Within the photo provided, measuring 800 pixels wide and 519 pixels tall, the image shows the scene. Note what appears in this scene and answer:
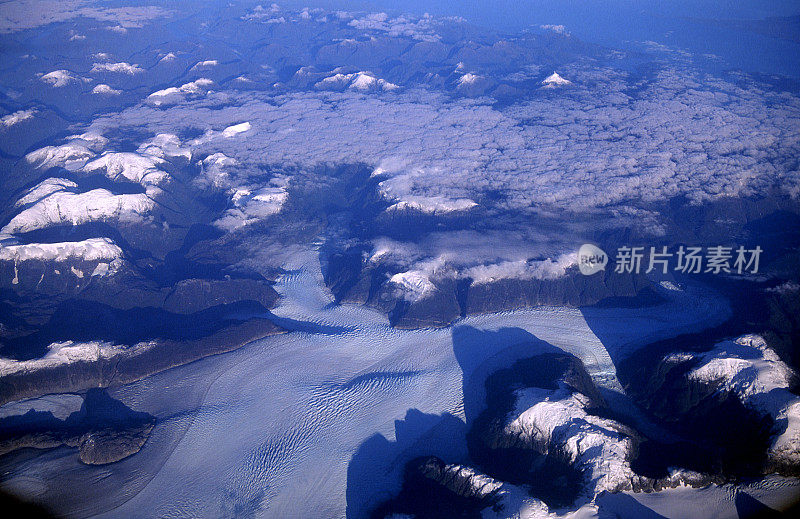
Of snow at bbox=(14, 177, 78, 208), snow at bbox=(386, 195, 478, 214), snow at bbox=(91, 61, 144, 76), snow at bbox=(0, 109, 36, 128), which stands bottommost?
snow at bbox=(386, 195, 478, 214)

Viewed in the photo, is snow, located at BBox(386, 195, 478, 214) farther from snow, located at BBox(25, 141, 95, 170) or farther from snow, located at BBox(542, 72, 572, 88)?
snow, located at BBox(542, 72, 572, 88)

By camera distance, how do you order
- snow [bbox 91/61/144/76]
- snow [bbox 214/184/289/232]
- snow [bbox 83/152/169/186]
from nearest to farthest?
snow [bbox 214/184/289/232] → snow [bbox 83/152/169/186] → snow [bbox 91/61/144/76]

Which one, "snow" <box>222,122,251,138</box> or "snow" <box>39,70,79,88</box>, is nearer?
"snow" <box>222,122,251,138</box>

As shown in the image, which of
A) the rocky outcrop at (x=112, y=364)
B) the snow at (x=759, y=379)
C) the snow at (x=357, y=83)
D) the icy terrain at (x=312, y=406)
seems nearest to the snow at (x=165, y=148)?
the snow at (x=357, y=83)

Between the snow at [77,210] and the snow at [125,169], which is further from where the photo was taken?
the snow at [125,169]

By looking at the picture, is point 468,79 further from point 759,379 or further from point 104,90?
point 759,379

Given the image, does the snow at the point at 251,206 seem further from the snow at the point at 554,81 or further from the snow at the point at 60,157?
the snow at the point at 554,81

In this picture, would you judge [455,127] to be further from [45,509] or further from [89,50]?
[89,50]

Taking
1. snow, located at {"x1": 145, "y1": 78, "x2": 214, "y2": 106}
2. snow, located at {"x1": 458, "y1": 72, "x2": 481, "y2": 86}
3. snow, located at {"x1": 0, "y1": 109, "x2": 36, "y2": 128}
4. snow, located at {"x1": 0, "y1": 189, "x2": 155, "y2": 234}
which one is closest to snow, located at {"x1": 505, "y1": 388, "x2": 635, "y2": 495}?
snow, located at {"x1": 0, "y1": 189, "x2": 155, "y2": 234}
